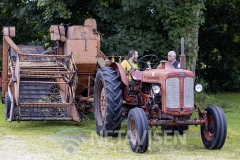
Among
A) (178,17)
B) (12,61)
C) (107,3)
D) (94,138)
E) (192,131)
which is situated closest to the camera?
(94,138)

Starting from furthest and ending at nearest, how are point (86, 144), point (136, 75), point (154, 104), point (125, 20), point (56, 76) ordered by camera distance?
point (125, 20), point (56, 76), point (136, 75), point (86, 144), point (154, 104)

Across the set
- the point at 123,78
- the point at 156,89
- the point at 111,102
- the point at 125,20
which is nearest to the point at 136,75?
the point at 123,78

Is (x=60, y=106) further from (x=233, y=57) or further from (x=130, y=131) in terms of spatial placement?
(x=233, y=57)

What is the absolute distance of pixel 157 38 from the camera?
16.0 m

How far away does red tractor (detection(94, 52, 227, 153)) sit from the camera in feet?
27.4

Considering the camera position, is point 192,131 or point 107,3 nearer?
point 192,131

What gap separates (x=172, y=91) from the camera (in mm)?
8398

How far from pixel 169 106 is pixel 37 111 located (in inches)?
150

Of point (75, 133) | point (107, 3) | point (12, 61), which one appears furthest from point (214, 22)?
point (75, 133)

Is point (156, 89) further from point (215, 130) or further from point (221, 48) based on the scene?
point (221, 48)

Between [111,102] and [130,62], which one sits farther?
[130,62]

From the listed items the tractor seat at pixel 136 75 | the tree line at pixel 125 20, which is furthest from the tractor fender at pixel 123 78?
the tree line at pixel 125 20

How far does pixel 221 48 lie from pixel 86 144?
16132mm

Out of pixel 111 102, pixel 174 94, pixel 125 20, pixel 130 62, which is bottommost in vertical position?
pixel 111 102
